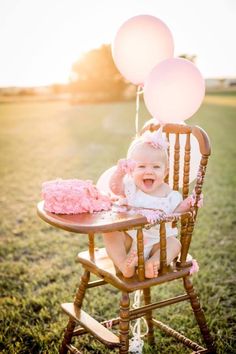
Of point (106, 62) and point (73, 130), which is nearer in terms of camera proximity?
point (73, 130)

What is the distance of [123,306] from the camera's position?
283 centimetres

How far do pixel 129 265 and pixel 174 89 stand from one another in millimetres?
1095

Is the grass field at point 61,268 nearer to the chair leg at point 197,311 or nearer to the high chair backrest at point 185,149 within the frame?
the chair leg at point 197,311

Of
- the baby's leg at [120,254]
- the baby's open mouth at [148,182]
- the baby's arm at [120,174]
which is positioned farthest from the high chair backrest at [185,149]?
the baby's leg at [120,254]

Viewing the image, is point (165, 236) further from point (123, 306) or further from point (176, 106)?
point (176, 106)

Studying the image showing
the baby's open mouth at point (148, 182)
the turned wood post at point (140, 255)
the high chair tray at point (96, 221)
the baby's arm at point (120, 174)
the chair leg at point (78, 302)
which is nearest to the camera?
the high chair tray at point (96, 221)

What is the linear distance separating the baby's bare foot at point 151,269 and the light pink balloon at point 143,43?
1.31m

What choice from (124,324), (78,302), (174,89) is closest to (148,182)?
(174,89)

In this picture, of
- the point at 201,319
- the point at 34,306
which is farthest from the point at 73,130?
the point at 201,319

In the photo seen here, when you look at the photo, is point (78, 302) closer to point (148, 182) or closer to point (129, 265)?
point (129, 265)

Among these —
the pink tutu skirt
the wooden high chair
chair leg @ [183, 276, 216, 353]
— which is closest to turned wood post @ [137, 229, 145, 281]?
the wooden high chair

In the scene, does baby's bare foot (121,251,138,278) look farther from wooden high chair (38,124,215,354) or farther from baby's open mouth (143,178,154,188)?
baby's open mouth (143,178,154,188)

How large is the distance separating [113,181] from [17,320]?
5.29ft

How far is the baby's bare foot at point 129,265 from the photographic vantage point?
283 cm
